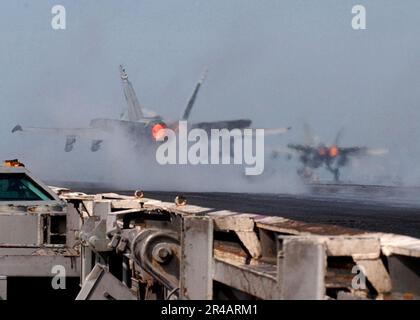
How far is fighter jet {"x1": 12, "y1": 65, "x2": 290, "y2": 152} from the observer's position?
285ft

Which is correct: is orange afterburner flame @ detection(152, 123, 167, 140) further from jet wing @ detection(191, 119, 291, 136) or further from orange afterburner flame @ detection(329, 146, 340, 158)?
orange afterburner flame @ detection(329, 146, 340, 158)

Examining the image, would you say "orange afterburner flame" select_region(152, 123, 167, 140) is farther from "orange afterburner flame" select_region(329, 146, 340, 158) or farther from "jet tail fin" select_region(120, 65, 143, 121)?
"orange afterburner flame" select_region(329, 146, 340, 158)

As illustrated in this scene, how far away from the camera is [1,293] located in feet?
33.2

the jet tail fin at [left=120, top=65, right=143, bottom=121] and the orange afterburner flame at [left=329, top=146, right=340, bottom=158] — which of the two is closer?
the jet tail fin at [left=120, top=65, right=143, bottom=121]

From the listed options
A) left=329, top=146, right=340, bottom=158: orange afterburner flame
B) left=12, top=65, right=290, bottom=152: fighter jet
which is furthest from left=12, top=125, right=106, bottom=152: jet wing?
left=329, top=146, right=340, bottom=158: orange afterburner flame

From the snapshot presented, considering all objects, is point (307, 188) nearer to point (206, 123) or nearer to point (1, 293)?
point (206, 123)

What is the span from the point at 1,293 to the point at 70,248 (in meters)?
1.89

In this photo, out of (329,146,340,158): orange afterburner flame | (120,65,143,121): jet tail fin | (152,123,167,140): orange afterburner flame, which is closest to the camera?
(152,123,167,140): orange afterburner flame

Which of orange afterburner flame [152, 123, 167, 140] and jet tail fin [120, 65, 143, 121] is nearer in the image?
orange afterburner flame [152, 123, 167, 140]

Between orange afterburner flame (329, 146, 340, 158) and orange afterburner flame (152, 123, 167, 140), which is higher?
orange afterburner flame (152, 123, 167, 140)

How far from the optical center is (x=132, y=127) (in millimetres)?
89375

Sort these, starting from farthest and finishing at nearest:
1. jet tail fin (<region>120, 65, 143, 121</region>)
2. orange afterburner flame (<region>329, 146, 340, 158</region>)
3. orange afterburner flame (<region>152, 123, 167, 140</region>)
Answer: orange afterburner flame (<region>329, 146, 340, 158</region>)
jet tail fin (<region>120, 65, 143, 121</region>)
orange afterburner flame (<region>152, 123, 167, 140</region>)

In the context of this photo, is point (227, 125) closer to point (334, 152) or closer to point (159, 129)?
point (159, 129)
